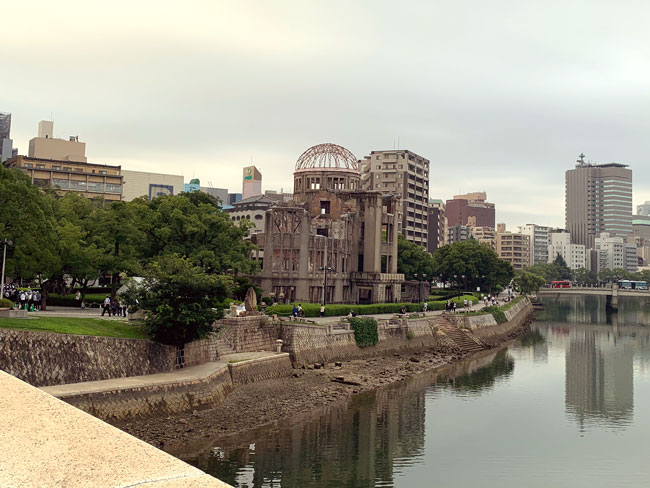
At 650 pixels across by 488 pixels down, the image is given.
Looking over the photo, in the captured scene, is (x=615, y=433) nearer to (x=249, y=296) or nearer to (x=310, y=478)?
(x=310, y=478)

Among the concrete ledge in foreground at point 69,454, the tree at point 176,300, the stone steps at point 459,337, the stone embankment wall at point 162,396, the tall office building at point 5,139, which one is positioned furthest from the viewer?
the tall office building at point 5,139

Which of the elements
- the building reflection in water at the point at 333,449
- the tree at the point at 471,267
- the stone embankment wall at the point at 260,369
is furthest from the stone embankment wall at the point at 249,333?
the tree at the point at 471,267

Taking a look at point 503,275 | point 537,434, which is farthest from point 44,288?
point 503,275

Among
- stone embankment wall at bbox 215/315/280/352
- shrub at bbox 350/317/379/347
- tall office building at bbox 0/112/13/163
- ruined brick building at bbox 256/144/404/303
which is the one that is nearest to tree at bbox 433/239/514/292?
ruined brick building at bbox 256/144/404/303

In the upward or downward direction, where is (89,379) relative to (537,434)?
upward

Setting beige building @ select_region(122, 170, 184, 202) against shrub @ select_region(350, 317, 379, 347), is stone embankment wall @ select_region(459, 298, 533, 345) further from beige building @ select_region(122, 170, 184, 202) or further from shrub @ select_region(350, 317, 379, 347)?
beige building @ select_region(122, 170, 184, 202)

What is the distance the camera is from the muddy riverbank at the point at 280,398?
34094 mm

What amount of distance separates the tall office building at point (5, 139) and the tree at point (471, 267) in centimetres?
10340

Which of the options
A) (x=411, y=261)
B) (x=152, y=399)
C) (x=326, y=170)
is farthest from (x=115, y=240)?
(x=411, y=261)

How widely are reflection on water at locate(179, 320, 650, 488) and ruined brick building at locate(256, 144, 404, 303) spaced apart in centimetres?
2578

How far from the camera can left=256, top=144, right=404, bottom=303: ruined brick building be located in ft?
273

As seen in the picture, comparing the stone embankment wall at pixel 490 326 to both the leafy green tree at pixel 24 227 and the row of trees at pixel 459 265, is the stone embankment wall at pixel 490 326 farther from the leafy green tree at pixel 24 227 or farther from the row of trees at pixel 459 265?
the leafy green tree at pixel 24 227

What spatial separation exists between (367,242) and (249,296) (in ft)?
130

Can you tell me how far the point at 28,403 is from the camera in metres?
11.0
